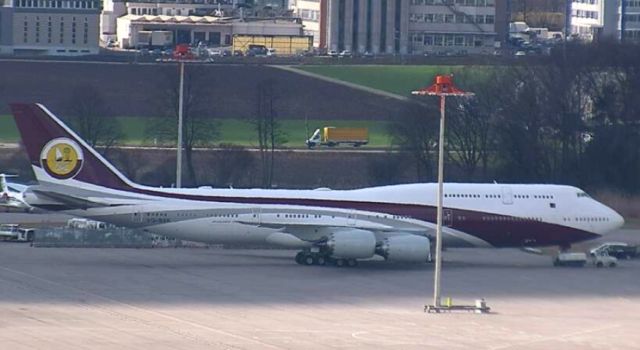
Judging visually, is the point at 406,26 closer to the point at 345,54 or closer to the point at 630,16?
the point at 345,54

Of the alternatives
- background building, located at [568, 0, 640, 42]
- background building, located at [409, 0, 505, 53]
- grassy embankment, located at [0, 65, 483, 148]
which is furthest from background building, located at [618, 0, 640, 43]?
grassy embankment, located at [0, 65, 483, 148]

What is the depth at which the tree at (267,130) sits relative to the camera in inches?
4045

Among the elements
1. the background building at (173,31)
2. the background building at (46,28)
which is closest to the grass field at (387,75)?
the background building at (46,28)

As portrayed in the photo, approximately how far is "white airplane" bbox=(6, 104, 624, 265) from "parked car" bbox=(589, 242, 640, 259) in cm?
175

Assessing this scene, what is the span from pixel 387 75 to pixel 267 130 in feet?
136

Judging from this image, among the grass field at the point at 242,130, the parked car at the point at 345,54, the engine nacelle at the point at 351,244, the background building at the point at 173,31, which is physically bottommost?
the grass field at the point at 242,130

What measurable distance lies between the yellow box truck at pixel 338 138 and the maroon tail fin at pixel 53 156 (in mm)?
50871

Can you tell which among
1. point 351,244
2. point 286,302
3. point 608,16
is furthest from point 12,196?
point 608,16

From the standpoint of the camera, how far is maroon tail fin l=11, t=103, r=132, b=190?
214 feet

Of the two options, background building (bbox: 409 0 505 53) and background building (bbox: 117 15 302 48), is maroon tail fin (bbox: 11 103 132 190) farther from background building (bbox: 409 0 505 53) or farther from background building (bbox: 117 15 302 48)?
background building (bbox: 117 15 302 48)

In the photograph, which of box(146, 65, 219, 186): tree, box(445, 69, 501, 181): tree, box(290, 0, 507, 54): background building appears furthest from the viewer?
box(290, 0, 507, 54): background building

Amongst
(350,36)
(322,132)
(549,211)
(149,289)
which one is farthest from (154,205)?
(350,36)

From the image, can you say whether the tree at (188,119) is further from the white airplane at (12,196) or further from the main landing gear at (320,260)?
the main landing gear at (320,260)

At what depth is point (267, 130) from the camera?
109562mm
